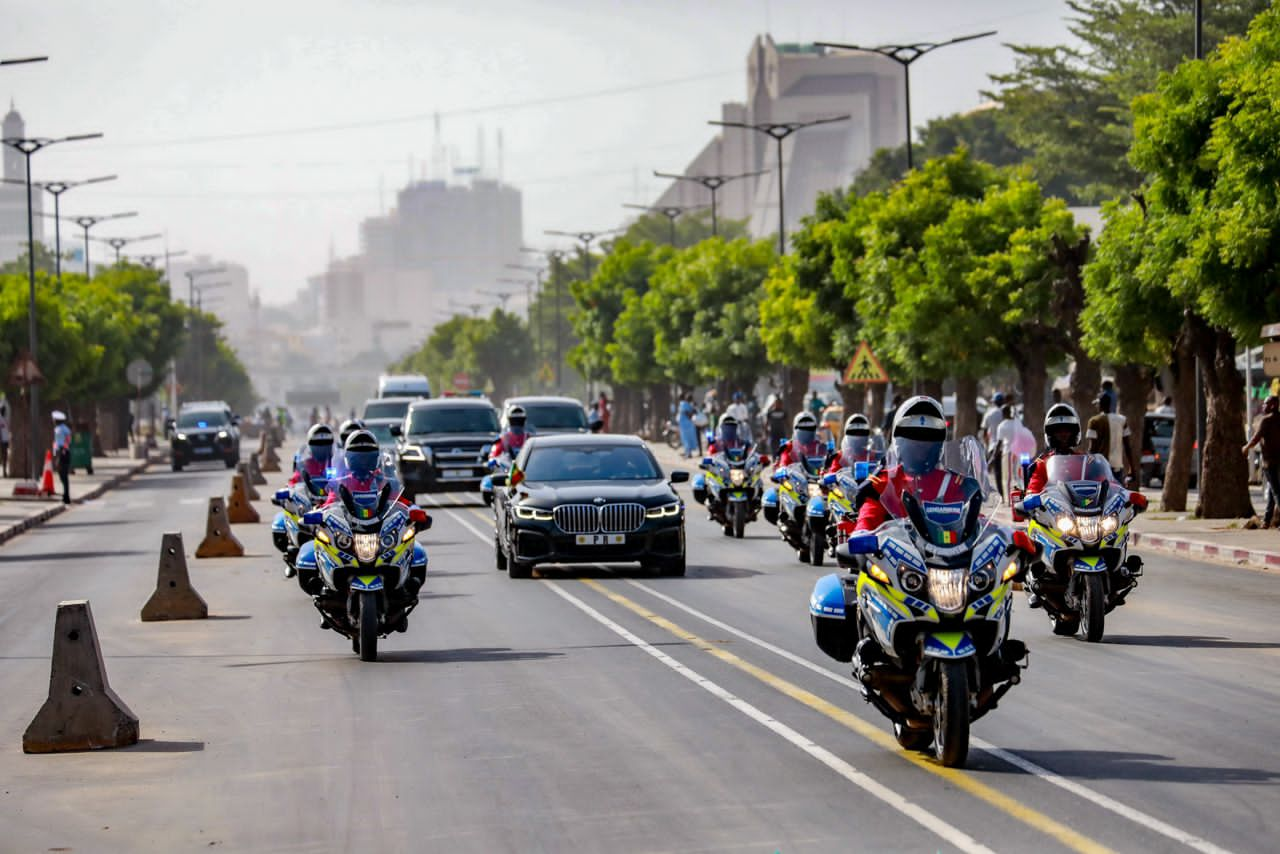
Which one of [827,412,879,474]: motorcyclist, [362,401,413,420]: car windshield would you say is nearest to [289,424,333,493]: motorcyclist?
[827,412,879,474]: motorcyclist

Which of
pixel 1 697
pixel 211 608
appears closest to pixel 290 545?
pixel 211 608

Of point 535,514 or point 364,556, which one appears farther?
point 535,514

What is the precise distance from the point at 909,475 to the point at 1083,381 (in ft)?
102

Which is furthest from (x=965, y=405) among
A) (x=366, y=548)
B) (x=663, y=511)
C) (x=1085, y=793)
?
(x=1085, y=793)

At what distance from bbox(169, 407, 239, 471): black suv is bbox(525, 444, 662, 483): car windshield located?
157 ft

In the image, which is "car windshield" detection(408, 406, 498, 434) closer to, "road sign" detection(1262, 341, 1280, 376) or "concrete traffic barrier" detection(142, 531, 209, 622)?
"road sign" detection(1262, 341, 1280, 376)

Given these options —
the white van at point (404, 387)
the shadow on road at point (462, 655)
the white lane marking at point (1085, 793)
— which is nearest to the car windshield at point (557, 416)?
the white van at point (404, 387)

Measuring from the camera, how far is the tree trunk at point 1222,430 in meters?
33.0

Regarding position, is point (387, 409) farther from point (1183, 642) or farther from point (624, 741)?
point (624, 741)

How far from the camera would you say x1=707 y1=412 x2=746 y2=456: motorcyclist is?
31516mm

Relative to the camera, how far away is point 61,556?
32.8 meters

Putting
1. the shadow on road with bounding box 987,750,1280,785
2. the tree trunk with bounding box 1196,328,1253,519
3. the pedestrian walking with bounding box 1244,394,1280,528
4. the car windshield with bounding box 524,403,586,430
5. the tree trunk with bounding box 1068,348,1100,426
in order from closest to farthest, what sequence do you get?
the shadow on road with bounding box 987,750,1280,785, the pedestrian walking with bounding box 1244,394,1280,528, the tree trunk with bounding box 1196,328,1253,519, the tree trunk with bounding box 1068,348,1100,426, the car windshield with bounding box 524,403,586,430

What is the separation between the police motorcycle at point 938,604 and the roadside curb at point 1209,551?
1397cm

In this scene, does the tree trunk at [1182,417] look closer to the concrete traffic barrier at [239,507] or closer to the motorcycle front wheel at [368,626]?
the concrete traffic barrier at [239,507]
